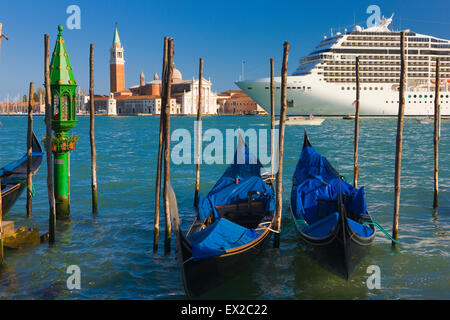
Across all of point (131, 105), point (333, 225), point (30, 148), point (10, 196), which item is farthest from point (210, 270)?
point (131, 105)

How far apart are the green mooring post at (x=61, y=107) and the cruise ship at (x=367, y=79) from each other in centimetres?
4231

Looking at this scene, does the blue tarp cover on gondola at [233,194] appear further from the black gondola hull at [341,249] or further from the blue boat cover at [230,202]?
the black gondola hull at [341,249]

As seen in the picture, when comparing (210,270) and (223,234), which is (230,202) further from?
(210,270)

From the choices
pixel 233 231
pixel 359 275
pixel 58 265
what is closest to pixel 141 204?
pixel 58 265

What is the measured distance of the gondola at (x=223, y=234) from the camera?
576 cm

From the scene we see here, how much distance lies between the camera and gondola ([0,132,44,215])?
30.4ft

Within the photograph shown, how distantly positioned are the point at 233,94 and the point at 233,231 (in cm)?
11640

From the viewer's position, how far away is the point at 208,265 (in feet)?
19.4

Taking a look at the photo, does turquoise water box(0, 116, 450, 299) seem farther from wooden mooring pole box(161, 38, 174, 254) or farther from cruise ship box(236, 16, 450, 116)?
cruise ship box(236, 16, 450, 116)

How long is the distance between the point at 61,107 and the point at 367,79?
154 feet

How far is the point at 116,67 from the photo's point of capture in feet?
378

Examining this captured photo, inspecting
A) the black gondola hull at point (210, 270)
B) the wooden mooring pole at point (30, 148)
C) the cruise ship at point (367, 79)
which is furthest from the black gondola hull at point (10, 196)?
the cruise ship at point (367, 79)
